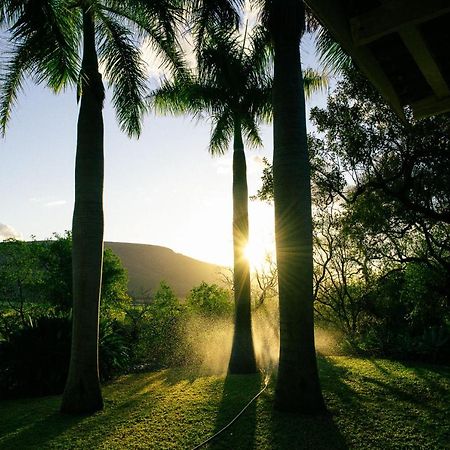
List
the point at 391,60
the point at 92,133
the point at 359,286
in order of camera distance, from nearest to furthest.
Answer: the point at 391,60
the point at 92,133
the point at 359,286

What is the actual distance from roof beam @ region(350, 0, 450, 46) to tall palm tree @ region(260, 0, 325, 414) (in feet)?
16.3

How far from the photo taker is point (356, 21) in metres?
2.53

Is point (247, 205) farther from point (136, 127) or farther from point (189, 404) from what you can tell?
point (189, 404)

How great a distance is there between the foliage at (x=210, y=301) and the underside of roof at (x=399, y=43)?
73.8 feet

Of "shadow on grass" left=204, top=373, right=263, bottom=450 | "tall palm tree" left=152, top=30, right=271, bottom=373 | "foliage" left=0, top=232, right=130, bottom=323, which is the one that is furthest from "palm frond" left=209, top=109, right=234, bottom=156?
"foliage" left=0, top=232, right=130, bottom=323

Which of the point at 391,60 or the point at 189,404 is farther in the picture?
the point at 189,404

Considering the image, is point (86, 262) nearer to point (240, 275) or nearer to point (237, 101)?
point (240, 275)

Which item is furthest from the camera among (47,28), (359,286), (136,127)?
(359,286)

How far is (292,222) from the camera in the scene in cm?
746

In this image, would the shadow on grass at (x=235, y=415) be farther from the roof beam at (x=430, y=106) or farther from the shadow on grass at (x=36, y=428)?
the roof beam at (x=430, y=106)

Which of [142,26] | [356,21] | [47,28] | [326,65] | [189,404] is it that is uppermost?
[142,26]

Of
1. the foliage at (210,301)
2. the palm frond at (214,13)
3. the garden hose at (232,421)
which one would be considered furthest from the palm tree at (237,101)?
the foliage at (210,301)

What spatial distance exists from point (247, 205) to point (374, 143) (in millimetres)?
4427

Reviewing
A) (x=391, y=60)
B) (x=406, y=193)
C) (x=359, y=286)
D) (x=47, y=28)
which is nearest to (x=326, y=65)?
(x=406, y=193)
